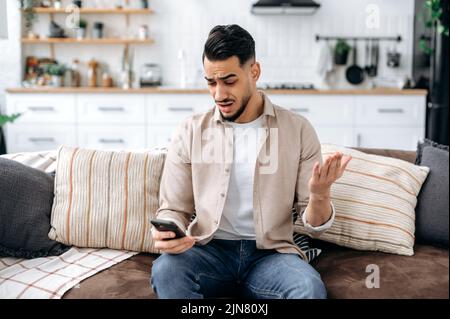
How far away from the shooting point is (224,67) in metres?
1.24

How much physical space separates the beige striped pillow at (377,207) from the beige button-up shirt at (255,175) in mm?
190

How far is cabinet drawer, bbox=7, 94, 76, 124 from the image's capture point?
350 centimetres

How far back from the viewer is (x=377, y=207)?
1426 millimetres

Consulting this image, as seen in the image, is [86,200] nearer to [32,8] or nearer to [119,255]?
[119,255]

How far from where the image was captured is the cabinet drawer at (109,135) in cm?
351

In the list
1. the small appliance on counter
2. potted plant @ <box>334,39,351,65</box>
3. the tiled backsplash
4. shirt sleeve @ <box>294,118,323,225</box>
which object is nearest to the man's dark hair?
shirt sleeve @ <box>294,118,323,225</box>

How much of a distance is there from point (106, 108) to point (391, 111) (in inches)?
75.5

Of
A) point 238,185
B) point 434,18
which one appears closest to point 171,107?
point 434,18

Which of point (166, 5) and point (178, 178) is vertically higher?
point (166, 5)

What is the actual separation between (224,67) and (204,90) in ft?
7.28

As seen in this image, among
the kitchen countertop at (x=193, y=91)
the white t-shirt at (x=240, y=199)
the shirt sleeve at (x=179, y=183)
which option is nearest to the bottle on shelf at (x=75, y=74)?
the kitchen countertop at (x=193, y=91)
